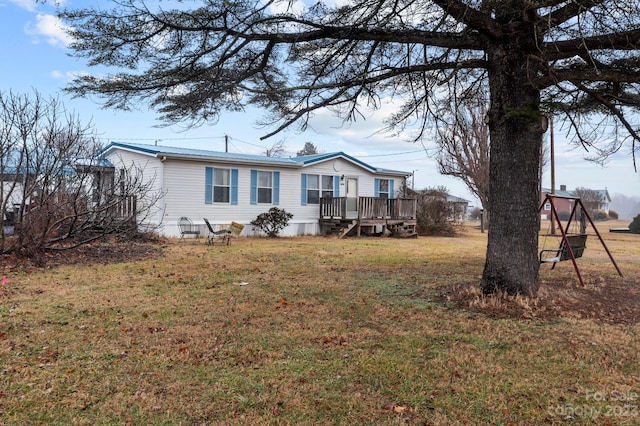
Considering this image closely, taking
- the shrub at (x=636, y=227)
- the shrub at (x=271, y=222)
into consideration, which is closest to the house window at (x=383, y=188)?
the shrub at (x=271, y=222)

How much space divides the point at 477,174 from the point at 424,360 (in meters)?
21.4

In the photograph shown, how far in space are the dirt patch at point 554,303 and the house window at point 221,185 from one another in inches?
421

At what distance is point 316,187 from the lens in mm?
18328

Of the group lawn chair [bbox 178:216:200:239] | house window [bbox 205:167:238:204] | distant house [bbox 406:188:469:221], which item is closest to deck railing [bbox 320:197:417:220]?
distant house [bbox 406:188:469:221]

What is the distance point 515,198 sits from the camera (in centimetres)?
549

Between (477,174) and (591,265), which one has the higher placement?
(477,174)

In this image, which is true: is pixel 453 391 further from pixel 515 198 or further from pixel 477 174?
pixel 477 174

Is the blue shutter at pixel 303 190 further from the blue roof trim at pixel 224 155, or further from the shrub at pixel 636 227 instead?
the shrub at pixel 636 227

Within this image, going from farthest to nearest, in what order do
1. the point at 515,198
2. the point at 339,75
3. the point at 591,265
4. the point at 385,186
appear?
the point at 385,186 → the point at 591,265 → the point at 339,75 → the point at 515,198

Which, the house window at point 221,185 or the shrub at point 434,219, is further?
the shrub at point 434,219

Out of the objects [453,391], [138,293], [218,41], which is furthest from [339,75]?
[453,391]

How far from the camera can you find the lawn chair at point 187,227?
14203 millimetres

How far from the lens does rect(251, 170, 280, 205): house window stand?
53.7 feet

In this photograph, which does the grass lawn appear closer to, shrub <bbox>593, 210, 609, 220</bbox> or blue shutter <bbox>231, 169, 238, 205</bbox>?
blue shutter <bbox>231, 169, 238, 205</bbox>
